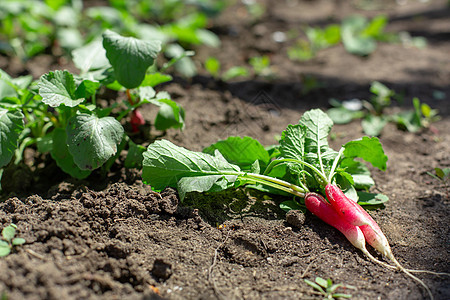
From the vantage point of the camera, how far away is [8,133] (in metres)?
1.96

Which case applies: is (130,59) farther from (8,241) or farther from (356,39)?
(356,39)

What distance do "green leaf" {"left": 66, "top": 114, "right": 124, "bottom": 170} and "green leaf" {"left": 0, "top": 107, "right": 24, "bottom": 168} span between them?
283 mm

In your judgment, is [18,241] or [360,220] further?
[360,220]

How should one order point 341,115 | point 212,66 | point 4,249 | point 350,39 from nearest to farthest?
point 4,249, point 341,115, point 212,66, point 350,39

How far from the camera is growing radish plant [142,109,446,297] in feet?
6.03

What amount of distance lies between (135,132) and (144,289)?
1.20 metres

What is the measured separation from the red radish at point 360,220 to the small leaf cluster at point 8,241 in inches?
54.3

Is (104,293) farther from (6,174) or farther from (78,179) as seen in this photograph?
(6,174)

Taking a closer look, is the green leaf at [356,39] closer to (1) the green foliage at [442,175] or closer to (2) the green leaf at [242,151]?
(1) the green foliage at [442,175]

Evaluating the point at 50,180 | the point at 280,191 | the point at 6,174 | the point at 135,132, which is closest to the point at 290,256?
the point at 280,191

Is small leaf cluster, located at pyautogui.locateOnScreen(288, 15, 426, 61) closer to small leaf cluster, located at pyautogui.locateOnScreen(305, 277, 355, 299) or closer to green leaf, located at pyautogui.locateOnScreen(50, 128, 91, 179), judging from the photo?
green leaf, located at pyautogui.locateOnScreen(50, 128, 91, 179)

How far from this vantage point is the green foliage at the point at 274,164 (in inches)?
75.9

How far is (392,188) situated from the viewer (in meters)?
2.34

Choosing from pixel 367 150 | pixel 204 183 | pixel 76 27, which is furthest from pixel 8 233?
pixel 76 27
